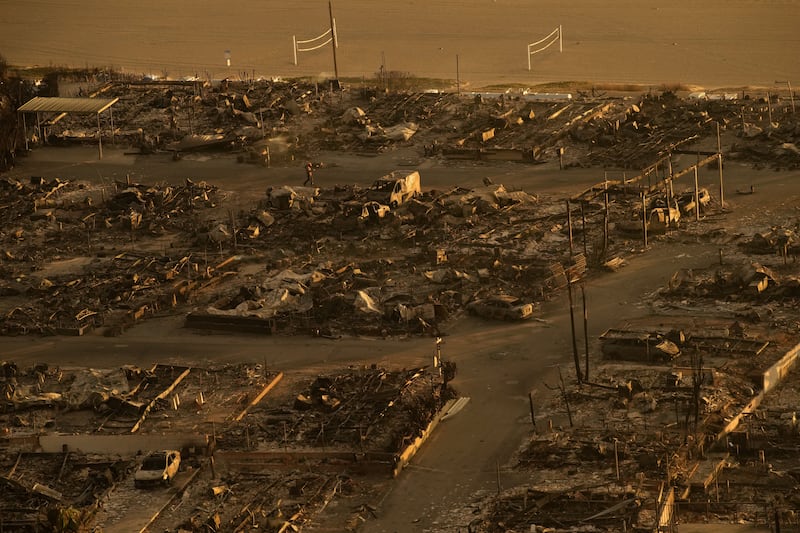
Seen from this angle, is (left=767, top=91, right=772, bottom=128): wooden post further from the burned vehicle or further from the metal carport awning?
the metal carport awning

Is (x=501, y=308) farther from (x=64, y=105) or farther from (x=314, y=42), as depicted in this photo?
(x=314, y=42)

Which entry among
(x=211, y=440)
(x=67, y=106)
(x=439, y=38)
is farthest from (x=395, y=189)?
(x=439, y=38)

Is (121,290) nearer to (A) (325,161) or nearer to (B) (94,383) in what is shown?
(B) (94,383)

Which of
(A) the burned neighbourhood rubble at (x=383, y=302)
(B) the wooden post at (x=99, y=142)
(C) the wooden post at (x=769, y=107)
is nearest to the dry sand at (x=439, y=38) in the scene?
(C) the wooden post at (x=769, y=107)

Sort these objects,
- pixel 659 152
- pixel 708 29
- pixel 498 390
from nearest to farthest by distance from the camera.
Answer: pixel 498 390 < pixel 659 152 < pixel 708 29

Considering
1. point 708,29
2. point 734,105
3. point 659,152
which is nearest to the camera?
point 659,152

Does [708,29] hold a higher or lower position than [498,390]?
higher

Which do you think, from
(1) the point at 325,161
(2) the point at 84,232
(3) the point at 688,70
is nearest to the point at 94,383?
(2) the point at 84,232
